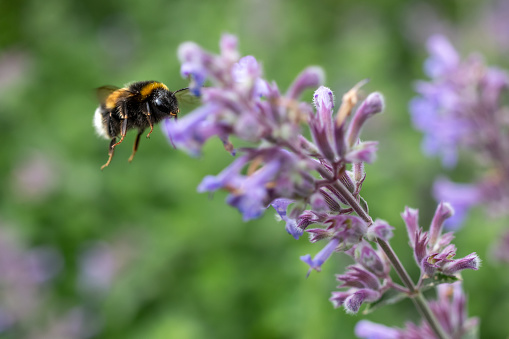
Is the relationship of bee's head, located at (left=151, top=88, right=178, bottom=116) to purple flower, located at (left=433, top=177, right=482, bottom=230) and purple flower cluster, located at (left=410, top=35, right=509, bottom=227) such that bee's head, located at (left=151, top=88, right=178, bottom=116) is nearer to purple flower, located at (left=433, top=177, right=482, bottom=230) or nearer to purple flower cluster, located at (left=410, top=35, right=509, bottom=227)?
purple flower cluster, located at (left=410, top=35, right=509, bottom=227)

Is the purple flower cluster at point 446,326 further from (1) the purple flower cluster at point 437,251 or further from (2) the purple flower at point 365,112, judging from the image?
(2) the purple flower at point 365,112

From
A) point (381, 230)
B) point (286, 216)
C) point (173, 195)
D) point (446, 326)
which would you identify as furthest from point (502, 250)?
point (173, 195)

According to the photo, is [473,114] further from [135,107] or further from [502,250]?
[135,107]

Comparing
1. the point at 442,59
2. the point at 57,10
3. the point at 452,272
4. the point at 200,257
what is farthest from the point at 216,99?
the point at 57,10

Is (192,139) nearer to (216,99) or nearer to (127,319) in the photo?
(216,99)

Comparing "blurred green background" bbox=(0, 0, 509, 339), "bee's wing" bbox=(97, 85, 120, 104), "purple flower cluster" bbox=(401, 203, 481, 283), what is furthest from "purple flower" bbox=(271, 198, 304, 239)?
"blurred green background" bbox=(0, 0, 509, 339)

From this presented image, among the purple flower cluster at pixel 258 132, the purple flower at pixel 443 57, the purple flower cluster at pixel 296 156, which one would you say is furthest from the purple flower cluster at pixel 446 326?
the purple flower at pixel 443 57
